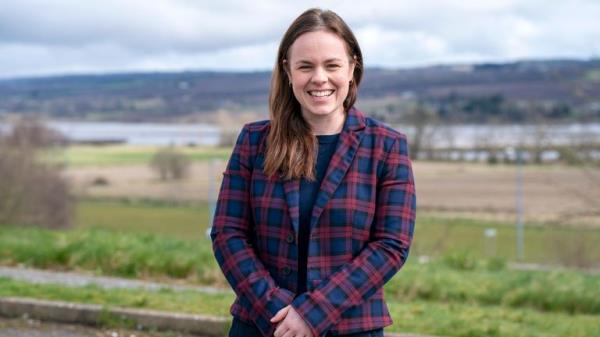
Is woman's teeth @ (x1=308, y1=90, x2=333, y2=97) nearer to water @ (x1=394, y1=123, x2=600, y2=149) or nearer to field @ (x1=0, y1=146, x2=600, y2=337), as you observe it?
field @ (x1=0, y1=146, x2=600, y2=337)

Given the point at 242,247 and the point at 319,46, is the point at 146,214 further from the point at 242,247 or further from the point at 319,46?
the point at 319,46

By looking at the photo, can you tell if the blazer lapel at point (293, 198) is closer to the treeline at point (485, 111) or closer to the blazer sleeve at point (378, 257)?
the blazer sleeve at point (378, 257)

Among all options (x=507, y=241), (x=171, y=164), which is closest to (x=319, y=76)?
(x=507, y=241)

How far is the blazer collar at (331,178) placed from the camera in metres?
3.27

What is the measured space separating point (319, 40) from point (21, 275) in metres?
7.52

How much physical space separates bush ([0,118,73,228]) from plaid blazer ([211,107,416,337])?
22958 millimetres

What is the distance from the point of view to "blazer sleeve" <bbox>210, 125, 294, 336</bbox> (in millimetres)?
3270

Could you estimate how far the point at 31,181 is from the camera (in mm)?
32812

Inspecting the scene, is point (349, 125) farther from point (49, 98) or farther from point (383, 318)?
point (49, 98)

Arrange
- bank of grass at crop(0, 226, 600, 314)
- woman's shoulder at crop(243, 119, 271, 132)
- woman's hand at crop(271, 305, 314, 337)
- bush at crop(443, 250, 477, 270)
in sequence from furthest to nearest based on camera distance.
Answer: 1. bush at crop(443, 250, 477, 270)
2. bank of grass at crop(0, 226, 600, 314)
3. woman's shoulder at crop(243, 119, 271, 132)
4. woman's hand at crop(271, 305, 314, 337)

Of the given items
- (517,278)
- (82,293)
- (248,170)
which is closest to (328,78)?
(248,170)

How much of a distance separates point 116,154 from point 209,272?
257ft

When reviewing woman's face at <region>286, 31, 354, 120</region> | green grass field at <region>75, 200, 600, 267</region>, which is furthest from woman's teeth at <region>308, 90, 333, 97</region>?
green grass field at <region>75, 200, 600, 267</region>

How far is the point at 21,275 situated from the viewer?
10102mm
